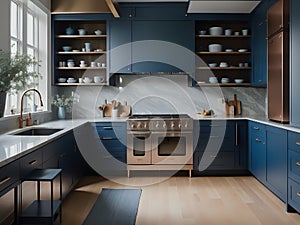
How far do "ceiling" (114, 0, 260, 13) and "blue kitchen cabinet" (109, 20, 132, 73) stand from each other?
43 cm

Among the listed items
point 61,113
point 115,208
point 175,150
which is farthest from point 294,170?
point 61,113

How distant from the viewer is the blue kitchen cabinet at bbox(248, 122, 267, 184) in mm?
4277

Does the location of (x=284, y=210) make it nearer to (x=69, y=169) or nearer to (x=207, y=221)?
(x=207, y=221)

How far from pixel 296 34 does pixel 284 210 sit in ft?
5.78

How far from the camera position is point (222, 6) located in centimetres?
500

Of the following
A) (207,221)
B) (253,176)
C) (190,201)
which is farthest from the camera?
(253,176)

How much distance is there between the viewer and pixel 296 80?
3.51 m

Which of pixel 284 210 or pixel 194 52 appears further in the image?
pixel 194 52

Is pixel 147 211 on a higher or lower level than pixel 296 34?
lower

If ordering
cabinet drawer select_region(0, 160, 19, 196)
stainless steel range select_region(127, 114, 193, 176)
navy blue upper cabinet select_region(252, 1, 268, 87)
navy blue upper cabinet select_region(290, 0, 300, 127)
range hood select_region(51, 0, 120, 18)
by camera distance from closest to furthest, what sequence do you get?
cabinet drawer select_region(0, 160, 19, 196) → navy blue upper cabinet select_region(290, 0, 300, 127) → navy blue upper cabinet select_region(252, 1, 268, 87) → stainless steel range select_region(127, 114, 193, 176) → range hood select_region(51, 0, 120, 18)

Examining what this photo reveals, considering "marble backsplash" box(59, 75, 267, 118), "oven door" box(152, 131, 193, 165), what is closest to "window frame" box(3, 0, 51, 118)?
"marble backsplash" box(59, 75, 267, 118)

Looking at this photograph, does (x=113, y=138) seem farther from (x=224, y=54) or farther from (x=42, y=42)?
(x=224, y=54)

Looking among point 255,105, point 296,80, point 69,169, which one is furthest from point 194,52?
point 69,169

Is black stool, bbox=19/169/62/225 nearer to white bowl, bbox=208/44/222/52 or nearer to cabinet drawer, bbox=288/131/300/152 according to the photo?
cabinet drawer, bbox=288/131/300/152
